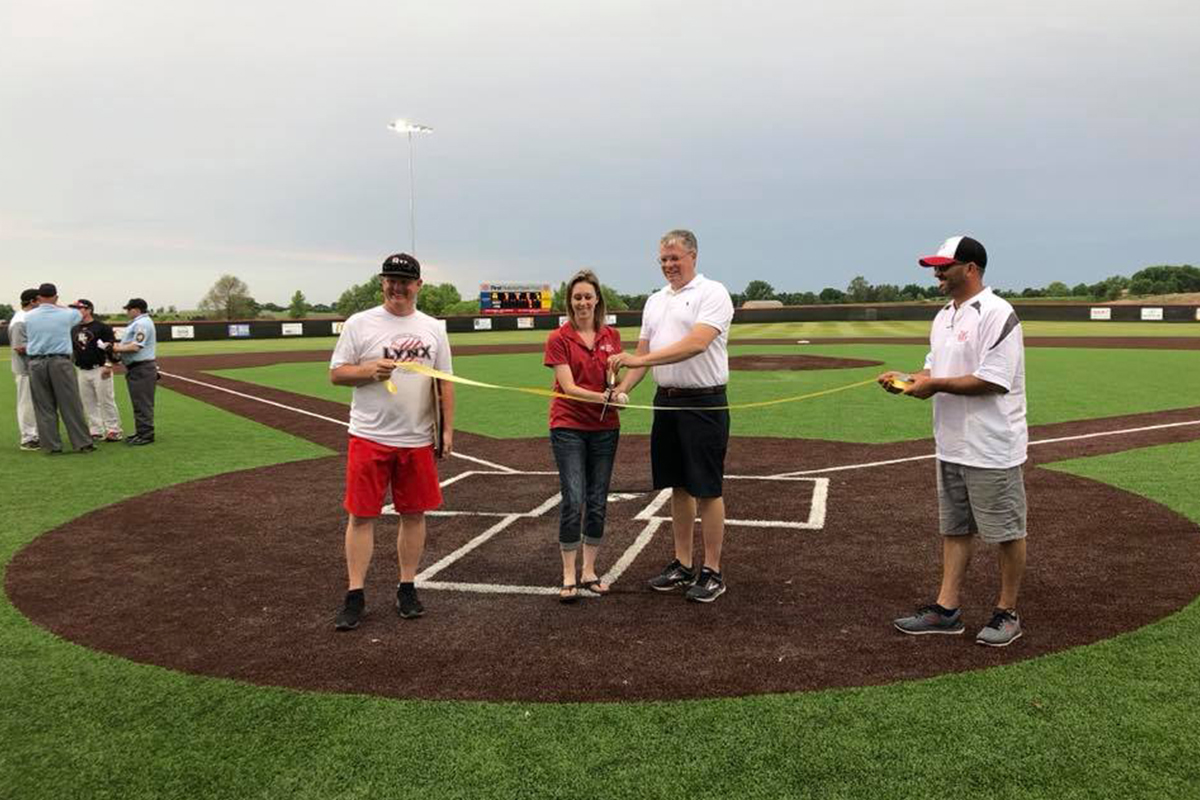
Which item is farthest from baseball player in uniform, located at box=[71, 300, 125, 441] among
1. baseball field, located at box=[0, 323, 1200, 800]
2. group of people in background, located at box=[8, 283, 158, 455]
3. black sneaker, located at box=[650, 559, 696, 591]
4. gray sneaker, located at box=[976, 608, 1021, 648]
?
gray sneaker, located at box=[976, 608, 1021, 648]

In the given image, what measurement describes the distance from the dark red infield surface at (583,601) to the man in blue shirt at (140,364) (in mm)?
3501

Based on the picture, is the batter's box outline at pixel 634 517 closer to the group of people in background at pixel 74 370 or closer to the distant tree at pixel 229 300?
the group of people in background at pixel 74 370

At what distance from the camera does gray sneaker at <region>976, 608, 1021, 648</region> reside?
4254mm

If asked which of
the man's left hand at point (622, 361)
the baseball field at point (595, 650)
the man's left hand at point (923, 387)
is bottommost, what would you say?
the baseball field at point (595, 650)

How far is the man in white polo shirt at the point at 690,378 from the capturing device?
15.9 feet

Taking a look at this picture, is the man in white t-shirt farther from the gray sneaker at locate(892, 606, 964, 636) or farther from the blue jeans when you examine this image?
the gray sneaker at locate(892, 606, 964, 636)

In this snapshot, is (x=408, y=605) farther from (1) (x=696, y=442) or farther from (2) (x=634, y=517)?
(2) (x=634, y=517)

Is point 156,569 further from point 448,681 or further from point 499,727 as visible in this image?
point 499,727

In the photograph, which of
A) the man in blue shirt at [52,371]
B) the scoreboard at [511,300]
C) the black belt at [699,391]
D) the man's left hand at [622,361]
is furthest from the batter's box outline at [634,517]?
the scoreboard at [511,300]

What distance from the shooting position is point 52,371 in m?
10.6

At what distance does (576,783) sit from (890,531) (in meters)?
4.26

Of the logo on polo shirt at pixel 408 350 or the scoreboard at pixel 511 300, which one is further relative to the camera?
the scoreboard at pixel 511 300

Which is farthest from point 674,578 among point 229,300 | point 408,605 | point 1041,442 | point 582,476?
point 229,300

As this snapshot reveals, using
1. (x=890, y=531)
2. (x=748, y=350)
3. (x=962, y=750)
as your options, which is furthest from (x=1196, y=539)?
(x=748, y=350)
